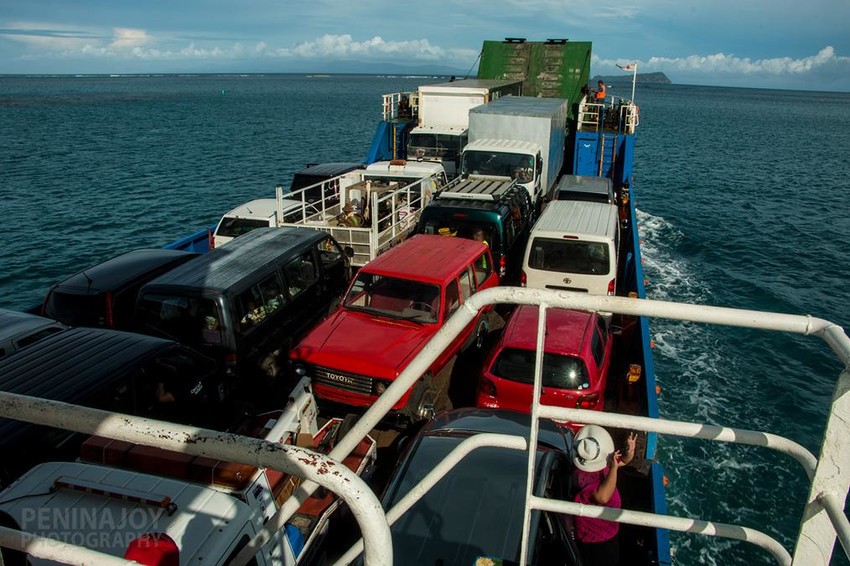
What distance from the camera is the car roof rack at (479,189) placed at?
494 inches

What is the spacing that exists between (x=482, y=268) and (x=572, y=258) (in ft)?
5.13

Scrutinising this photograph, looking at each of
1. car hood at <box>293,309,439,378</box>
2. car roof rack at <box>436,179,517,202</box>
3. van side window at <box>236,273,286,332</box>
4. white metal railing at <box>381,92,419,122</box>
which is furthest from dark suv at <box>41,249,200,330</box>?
white metal railing at <box>381,92,419,122</box>

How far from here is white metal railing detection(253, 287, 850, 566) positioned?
195 centimetres

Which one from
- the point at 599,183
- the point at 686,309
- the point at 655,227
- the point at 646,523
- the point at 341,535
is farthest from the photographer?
the point at 655,227

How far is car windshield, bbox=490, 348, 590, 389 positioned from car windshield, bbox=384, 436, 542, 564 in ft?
7.14

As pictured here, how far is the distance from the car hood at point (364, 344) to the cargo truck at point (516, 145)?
7.89 metres

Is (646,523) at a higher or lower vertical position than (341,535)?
higher

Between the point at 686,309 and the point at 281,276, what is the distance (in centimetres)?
794

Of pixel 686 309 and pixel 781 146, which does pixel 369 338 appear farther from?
pixel 781 146

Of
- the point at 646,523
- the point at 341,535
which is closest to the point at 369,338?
the point at 341,535

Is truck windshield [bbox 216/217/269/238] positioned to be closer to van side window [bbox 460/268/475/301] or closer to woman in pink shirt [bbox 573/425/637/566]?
van side window [bbox 460/268/475/301]

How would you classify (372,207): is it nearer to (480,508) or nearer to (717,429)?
(480,508)

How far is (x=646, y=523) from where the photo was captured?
246 centimetres

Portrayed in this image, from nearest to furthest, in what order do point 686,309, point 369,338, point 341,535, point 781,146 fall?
point 686,309, point 341,535, point 369,338, point 781,146
